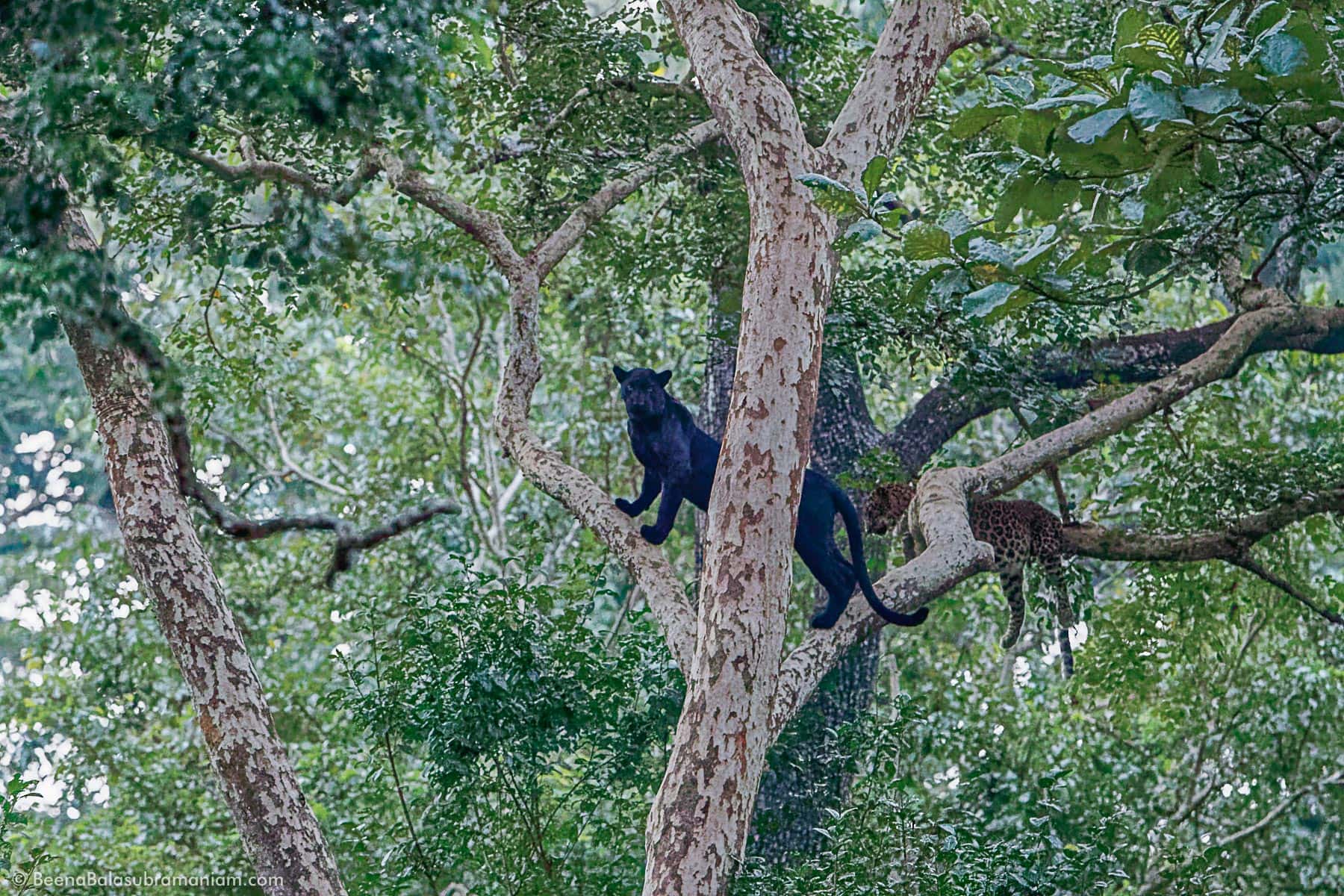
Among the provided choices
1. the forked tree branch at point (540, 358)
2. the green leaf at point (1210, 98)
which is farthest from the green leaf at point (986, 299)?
the forked tree branch at point (540, 358)

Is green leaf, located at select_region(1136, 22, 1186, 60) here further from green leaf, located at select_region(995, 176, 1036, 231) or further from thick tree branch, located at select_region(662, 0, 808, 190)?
thick tree branch, located at select_region(662, 0, 808, 190)

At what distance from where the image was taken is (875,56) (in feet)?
16.1

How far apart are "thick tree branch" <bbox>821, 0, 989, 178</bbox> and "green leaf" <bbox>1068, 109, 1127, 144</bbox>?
213 cm

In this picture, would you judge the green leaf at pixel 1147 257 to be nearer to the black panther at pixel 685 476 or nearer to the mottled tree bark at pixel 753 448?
the mottled tree bark at pixel 753 448

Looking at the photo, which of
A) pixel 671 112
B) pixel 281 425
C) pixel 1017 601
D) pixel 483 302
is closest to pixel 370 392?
pixel 281 425

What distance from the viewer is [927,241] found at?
2.64 m

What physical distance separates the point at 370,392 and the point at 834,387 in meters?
5.48

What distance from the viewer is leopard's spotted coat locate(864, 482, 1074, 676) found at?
19.4 ft

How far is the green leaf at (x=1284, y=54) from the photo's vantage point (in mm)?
2289

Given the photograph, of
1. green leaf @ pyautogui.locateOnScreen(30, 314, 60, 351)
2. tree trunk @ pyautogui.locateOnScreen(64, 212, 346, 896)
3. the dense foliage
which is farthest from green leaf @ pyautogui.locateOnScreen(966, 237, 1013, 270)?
tree trunk @ pyautogui.locateOnScreen(64, 212, 346, 896)

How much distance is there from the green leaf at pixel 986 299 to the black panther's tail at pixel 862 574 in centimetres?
232

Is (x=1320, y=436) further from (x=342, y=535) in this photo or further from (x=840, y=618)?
(x=342, y=535)

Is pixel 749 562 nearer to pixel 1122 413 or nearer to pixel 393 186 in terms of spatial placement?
pixel 1122 413

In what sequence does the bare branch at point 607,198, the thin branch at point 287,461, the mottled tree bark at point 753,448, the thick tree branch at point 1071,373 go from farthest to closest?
the thin branch at point 287,461 → the thick tree branch at point 1071,373 → the bare branch at point 607,198 → the mottled tree bark at point 753,448
